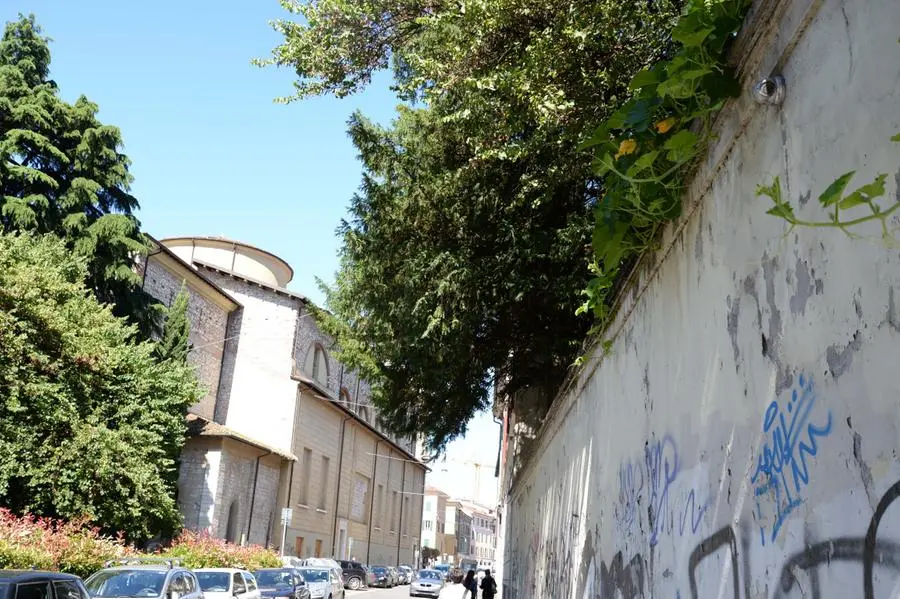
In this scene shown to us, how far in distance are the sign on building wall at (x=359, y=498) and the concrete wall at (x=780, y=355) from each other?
5080 cm

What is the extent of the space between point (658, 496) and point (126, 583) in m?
10.8

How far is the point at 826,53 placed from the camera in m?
2.85

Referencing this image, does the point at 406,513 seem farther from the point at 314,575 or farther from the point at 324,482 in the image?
the point at 314,575

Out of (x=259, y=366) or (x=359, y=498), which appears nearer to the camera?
(x=259, y=366)

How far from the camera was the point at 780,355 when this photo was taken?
311 cm

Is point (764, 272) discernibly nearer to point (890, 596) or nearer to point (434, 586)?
point (890, 596)

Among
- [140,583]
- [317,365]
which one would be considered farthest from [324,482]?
[140,583]

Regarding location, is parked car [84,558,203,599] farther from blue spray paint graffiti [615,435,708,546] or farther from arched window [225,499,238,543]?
arched window [225,499,238,543]

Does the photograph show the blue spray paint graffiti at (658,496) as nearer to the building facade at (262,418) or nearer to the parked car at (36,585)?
the parked car at (36,585)

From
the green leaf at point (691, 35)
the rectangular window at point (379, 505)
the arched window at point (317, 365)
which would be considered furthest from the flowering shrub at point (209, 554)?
the rectangular window at point (379, 505)

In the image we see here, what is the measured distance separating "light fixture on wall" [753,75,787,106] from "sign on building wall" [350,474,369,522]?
173 ft

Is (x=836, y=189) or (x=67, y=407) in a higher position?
(x=67, y=407)

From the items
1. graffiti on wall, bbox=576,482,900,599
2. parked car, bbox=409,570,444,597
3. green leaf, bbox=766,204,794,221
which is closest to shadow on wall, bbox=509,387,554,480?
graffiti on wall, bbox=576,482,900,599

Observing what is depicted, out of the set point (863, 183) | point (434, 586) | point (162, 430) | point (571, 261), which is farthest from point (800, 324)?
point (434, 586)
